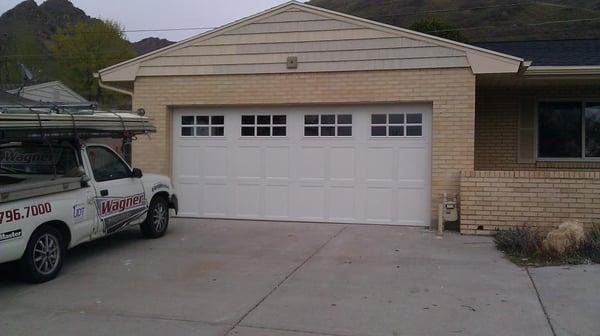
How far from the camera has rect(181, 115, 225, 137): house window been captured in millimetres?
12148

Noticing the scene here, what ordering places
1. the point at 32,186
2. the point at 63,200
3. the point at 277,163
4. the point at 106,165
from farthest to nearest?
the point at 277,163, the point at 106,165, the point at 63,200, the point at 32,186

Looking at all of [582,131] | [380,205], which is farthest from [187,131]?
[582,131]

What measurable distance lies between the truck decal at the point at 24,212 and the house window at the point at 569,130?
9445 mm

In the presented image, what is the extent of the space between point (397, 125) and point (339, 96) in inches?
46.5

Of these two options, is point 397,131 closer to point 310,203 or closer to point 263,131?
point 310,203

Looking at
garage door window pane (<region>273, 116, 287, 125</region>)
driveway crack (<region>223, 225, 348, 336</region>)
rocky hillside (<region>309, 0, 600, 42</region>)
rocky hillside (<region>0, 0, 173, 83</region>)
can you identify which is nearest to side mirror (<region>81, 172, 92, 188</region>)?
driveway crack (<region>223, 225, 348, 336</region>)

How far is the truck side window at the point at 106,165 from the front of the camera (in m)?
8.53

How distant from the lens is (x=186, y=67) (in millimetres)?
12039

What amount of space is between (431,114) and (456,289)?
485cm

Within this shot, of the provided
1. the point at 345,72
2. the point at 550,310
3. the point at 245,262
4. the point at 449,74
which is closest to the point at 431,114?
the point at 449,74

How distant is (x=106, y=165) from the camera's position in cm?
890

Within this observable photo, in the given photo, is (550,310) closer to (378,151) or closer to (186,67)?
(378,151)

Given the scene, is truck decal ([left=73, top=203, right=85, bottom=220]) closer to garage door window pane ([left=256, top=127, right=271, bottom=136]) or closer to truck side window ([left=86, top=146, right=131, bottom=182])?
truck side window ([left=86, top=146, right=131, bottom=182])

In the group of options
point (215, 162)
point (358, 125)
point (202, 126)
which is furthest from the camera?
point (202, 126)
